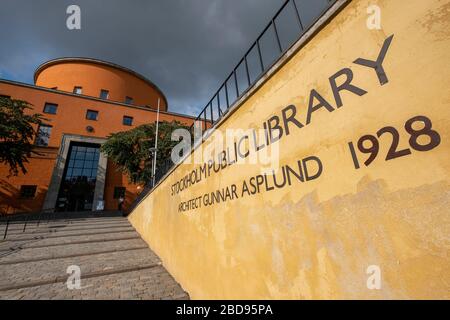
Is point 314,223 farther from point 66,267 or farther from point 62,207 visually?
point 62,207

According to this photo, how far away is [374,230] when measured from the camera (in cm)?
152

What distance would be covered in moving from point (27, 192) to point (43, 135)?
6.36 m

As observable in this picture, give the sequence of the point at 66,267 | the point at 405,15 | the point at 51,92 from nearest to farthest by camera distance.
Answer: the point at 405,15 < the point at 66,267 < the point at 51,92

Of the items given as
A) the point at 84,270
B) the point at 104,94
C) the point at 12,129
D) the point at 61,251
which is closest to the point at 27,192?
the point at 12,129

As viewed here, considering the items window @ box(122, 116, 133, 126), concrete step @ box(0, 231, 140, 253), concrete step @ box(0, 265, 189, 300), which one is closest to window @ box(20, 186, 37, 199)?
window @ box(122, 116, 133, 126)

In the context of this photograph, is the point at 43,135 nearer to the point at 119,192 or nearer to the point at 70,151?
the point at 70,151

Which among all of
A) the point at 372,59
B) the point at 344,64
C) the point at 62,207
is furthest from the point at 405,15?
the point at 62,207

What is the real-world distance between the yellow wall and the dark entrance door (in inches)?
1029

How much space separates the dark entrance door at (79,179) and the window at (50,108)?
467cm

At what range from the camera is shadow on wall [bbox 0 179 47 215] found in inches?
773

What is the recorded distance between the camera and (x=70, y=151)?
935 inches

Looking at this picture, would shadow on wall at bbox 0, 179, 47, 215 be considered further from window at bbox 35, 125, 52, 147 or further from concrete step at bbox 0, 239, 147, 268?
concrete step at bbox 0, 239, 147, 268

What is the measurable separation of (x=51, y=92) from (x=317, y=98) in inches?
1271

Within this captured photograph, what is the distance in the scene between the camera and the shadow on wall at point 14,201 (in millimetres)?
19641
